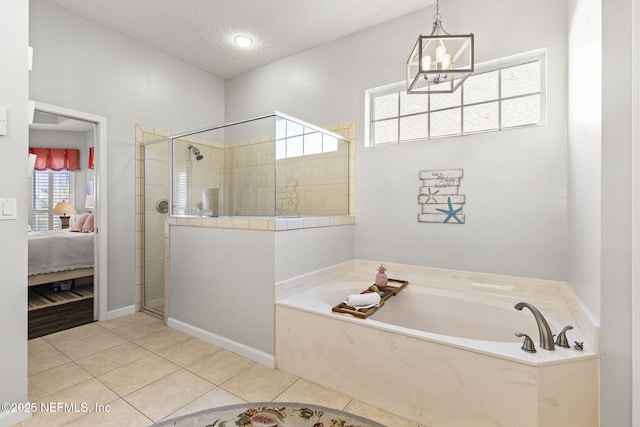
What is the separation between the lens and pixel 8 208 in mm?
1420

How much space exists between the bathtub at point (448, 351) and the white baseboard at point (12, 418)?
133 centimetres

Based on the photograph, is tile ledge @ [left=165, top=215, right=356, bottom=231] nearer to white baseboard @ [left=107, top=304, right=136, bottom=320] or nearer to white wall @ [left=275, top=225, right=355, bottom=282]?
white wall @ [left=275, top=225, right=355, bottom=282]

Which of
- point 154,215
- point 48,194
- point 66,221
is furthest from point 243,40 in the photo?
point 48,194

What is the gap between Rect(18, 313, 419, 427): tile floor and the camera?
1.55 meters

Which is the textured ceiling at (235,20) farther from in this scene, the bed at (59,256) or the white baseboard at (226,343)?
the white baseboard at (226,343)

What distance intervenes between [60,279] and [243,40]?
353cm

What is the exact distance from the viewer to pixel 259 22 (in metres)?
2.71

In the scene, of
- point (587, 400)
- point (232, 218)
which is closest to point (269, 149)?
point (232, 218)

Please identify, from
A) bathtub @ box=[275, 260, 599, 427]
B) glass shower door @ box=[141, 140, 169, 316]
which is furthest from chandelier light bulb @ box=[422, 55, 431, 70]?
glass shower door @ box=[141, 140, 169, 316]

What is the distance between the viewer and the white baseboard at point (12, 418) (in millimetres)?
1405

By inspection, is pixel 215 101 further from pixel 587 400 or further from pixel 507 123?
pixel 587 400

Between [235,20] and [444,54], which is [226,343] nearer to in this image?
[444,54]

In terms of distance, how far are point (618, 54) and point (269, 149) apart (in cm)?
194

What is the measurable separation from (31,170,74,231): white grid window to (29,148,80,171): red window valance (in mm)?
90
